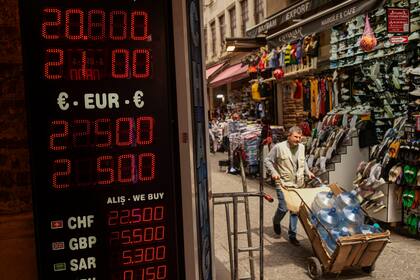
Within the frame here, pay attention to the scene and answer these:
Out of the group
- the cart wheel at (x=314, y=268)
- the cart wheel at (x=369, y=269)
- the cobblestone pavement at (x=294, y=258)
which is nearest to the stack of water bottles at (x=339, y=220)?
the cart wheel at (x=314, y=268)

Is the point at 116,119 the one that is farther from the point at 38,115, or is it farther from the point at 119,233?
the point at 119,233

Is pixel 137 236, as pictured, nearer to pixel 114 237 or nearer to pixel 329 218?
Result: pixel 114 237

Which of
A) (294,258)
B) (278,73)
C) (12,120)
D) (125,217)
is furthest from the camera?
(278,73)

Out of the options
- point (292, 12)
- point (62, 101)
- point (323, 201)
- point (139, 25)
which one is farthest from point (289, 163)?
point (62, 101)

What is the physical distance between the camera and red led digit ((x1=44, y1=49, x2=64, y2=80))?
2766 millimetres

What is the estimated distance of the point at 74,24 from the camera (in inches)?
111

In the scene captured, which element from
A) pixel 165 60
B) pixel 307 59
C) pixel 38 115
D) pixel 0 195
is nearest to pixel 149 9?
pixel 165 60

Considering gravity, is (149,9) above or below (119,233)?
above

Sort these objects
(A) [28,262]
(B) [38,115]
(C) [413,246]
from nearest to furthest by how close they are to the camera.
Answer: (B) [38,115]
(A) [28,262]
(C) [413,246]

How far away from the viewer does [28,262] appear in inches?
125

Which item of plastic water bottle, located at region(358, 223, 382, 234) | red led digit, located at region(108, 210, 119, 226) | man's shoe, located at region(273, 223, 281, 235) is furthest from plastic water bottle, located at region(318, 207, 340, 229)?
red led digit, located at region(108, 210, 119, 226)

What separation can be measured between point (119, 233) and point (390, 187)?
6002 millimetres

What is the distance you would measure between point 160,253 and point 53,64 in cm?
142

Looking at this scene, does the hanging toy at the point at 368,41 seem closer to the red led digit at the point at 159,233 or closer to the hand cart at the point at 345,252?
the hand cart at the point at 345,252
